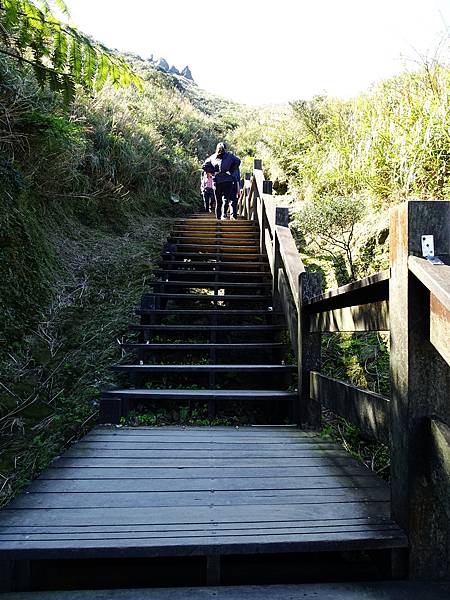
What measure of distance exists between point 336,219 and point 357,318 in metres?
2.94

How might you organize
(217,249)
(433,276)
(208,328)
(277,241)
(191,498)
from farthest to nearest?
(217,249) → (277,241) → (208,328) → (191,498) → (433,276)

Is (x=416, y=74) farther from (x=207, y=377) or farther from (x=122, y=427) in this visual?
(x=122, y=427)

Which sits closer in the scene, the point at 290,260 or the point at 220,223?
the point at 290,260

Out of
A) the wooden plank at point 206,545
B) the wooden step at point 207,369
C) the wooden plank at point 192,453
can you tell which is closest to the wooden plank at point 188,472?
the wooden plank at point 192,453

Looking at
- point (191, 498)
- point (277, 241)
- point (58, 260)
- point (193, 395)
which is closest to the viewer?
point (191, 498)

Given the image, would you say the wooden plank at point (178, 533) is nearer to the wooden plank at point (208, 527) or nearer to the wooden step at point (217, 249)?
the wooden plank at point (208, 527)

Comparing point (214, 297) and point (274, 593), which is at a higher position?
point (214, 297)

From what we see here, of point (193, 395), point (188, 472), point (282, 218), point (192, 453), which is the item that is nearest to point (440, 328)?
point (188, 472)

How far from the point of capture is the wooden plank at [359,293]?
1751mm

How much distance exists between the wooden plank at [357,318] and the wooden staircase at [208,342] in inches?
27.9

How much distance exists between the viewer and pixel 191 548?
1.39 meters

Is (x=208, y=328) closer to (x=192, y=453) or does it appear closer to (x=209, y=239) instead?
(x=192, y=453)

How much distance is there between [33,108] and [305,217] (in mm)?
3271

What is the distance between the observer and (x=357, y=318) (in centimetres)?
211
